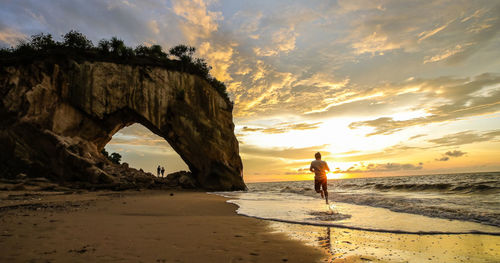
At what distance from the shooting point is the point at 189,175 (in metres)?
26.1

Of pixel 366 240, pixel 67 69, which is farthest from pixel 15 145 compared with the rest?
pixel 366 240

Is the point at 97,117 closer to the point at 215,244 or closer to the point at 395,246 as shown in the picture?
the point at 215,244

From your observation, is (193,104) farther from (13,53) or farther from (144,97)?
(13,53)

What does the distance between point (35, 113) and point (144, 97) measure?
762cm

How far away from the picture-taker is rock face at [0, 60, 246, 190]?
16438 mm

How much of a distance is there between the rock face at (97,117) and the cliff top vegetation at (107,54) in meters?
0.69

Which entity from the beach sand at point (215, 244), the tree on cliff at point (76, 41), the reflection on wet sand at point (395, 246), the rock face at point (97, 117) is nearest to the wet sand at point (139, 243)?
the beach sand at point (215, 244)

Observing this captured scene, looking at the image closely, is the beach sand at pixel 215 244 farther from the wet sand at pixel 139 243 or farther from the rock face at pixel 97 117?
the rock face at pixel 97 117

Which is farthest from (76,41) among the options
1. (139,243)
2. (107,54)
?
(139,243)

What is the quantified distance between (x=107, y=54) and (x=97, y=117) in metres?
6.06

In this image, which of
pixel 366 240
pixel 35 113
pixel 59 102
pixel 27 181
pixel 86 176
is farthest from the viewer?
pixel 59 102

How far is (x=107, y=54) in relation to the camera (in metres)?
22.0

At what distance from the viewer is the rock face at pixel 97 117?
Answer: 1644 centimetres

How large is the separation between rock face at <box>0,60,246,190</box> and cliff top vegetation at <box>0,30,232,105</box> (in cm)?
69
